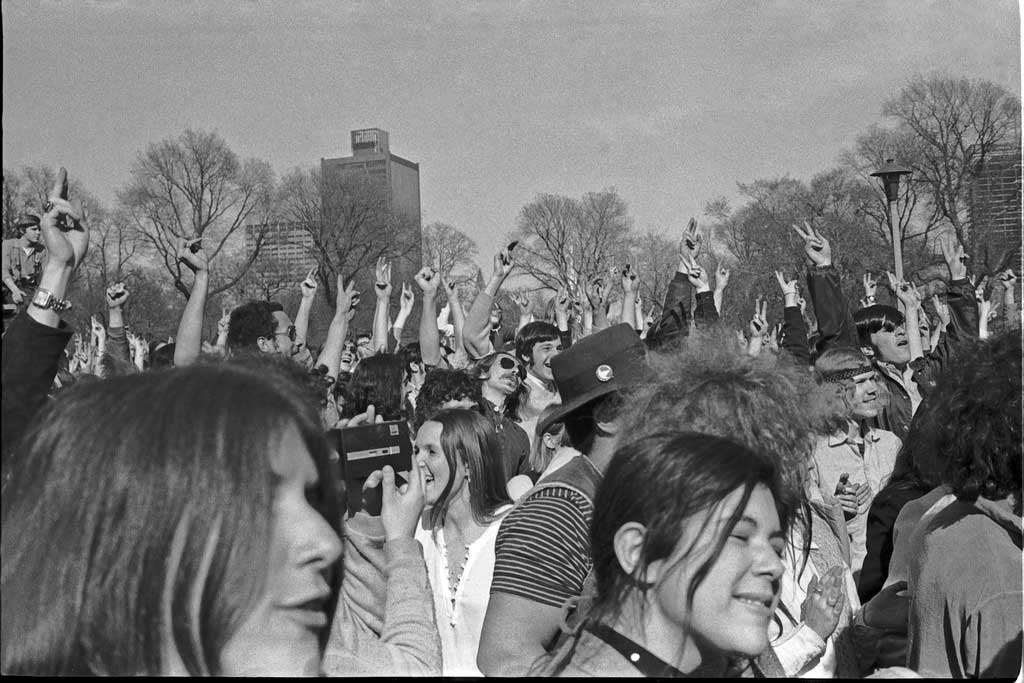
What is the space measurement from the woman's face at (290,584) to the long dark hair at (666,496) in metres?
0.71

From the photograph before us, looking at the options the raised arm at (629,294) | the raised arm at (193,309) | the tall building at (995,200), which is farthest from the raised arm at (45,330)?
the tall building at (995,200)

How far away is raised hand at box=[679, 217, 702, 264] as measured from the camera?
24.2 feet

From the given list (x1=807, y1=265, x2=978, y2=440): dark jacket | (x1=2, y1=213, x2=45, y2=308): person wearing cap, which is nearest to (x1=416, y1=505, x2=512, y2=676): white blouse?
(x1=2, y1=213, x2=45, y2=308): person wearing cap

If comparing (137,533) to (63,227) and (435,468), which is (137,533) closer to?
(63,227)

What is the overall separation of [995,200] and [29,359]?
71.0 feet

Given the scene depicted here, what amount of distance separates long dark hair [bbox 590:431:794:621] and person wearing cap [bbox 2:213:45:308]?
6.79 feet

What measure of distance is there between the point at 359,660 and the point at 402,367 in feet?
10.6

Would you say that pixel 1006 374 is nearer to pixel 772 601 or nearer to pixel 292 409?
pixel 772 601

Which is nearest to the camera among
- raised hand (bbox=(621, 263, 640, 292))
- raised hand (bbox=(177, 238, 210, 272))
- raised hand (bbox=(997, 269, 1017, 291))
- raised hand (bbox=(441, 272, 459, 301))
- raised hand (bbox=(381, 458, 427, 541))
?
raised hand (bbox=(381, 458, 427, 541))

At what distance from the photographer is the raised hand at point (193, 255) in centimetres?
448

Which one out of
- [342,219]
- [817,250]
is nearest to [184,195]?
[342,219]

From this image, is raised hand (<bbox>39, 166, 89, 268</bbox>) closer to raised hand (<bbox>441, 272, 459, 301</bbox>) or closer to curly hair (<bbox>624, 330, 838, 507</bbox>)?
curly hair (<bbox>624, 330, 838, 507</bbox>)

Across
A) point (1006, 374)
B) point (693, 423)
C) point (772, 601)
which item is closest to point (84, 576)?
point (772, 601)

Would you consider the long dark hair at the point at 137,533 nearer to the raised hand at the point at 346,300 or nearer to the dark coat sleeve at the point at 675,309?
the dark coat sleeve at the point at 675,309
